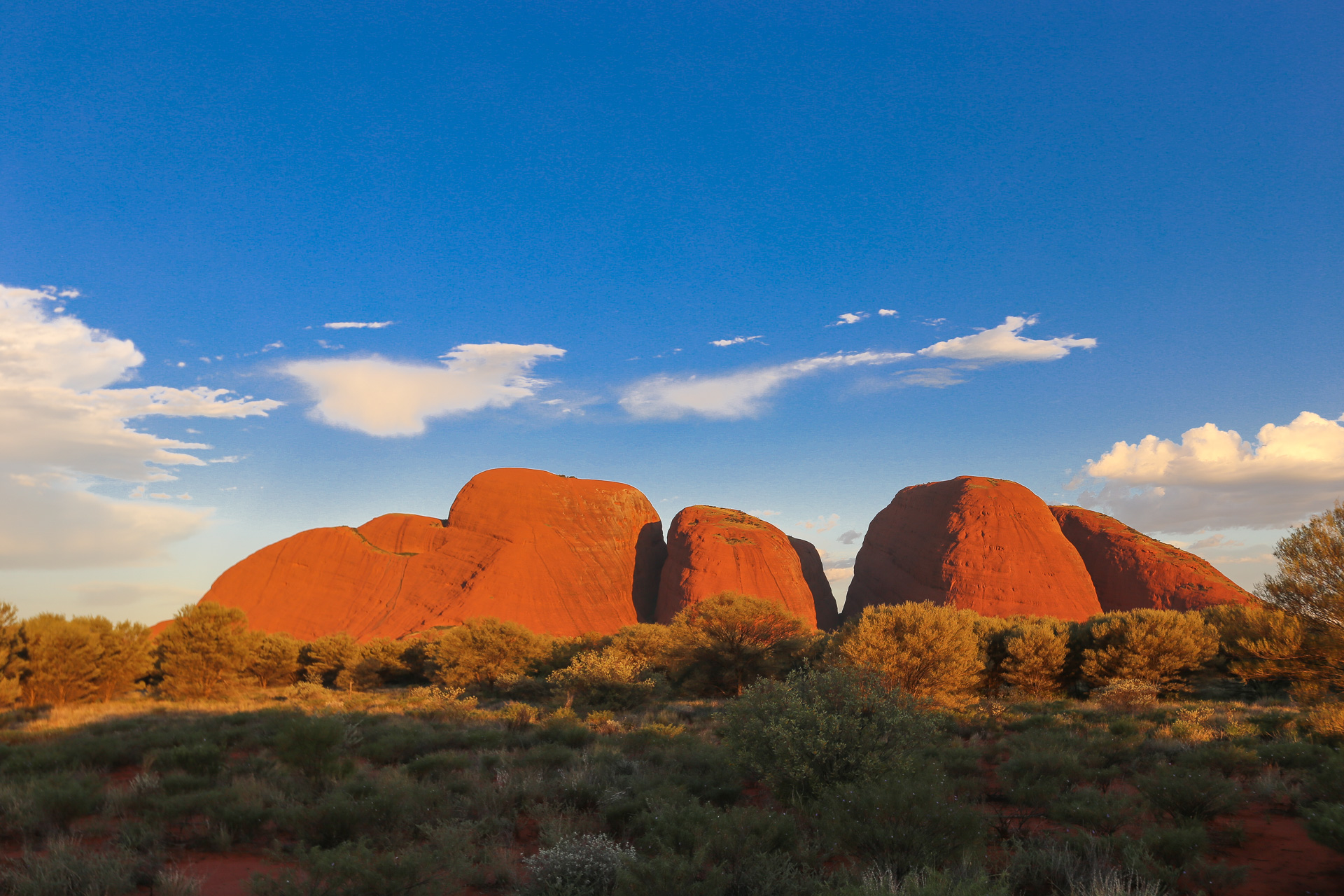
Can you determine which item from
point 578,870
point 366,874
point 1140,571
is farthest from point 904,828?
point 1140,571

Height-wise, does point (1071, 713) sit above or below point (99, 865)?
below

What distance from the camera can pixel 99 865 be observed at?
5.87 metres

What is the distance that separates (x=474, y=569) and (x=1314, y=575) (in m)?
52.2

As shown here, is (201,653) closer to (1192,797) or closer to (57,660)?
(57,660)

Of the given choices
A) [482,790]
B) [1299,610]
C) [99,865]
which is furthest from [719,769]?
[1299,610]

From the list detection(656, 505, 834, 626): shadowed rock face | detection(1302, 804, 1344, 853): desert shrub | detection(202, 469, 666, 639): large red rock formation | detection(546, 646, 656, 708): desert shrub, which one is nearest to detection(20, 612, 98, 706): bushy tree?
detection(546, 646, 656, 708): desert shrub

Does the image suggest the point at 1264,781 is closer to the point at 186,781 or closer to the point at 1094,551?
the point at 186,781

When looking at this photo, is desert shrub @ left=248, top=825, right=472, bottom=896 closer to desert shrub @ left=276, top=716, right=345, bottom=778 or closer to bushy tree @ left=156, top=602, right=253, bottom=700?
desert shrub @ left=276, top=716, right=345, bottom=778

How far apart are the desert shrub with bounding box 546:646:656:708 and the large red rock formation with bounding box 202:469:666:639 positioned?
29.8 metres

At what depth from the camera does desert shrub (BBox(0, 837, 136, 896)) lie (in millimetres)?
5531

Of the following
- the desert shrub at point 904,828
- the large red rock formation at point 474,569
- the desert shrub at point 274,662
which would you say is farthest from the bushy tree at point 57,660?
the desert shrub at point 904,828

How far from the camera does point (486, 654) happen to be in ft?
96.1

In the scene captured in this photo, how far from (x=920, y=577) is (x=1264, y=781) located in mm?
44091

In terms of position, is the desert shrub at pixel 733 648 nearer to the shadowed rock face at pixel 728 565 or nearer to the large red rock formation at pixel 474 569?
the shadowed rock face at pixel 728 565
